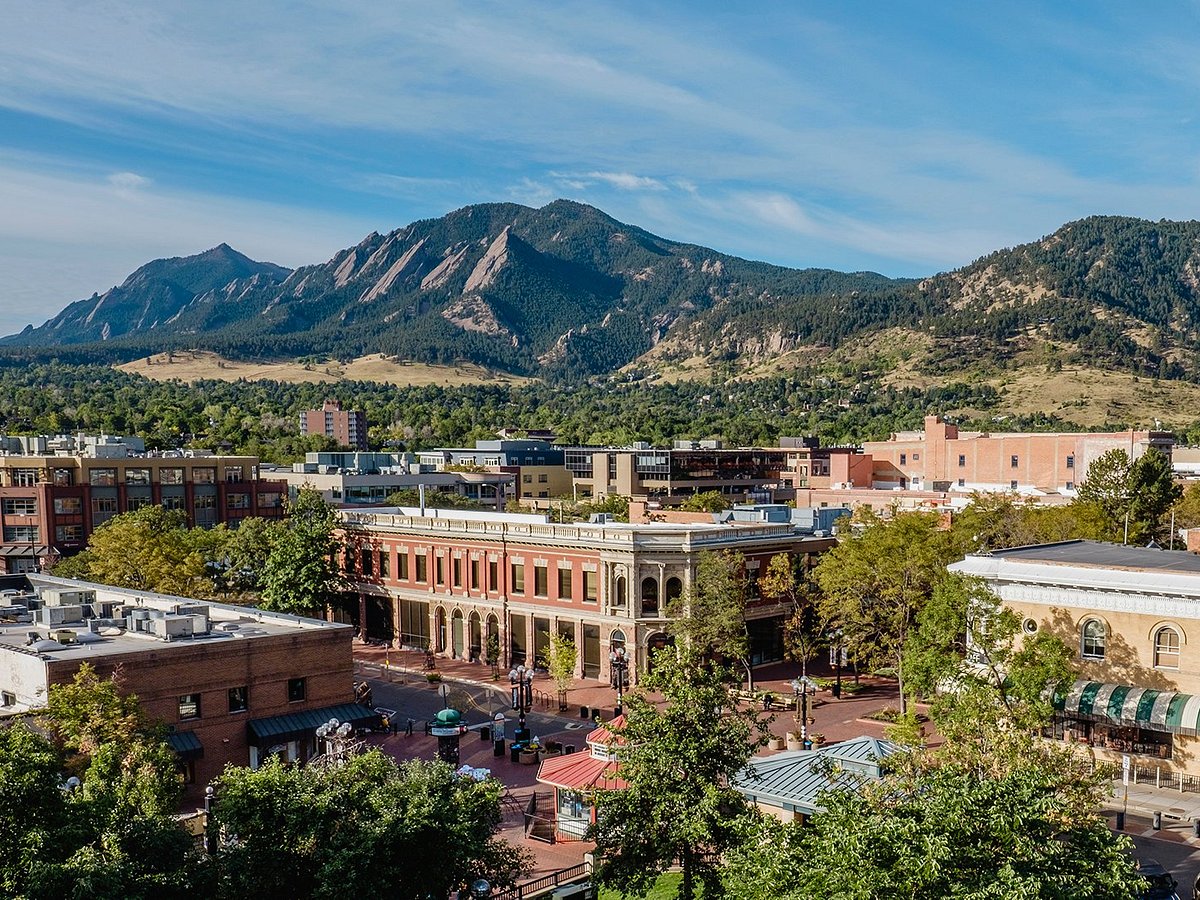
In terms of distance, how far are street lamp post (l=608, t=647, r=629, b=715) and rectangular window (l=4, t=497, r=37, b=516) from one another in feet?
206

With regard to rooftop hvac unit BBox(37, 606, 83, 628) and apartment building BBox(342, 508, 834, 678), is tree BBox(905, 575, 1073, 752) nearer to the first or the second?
apartment building BBox(342, 508, 834, 678)

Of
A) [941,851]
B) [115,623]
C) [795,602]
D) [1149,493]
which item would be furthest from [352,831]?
[1149,493]

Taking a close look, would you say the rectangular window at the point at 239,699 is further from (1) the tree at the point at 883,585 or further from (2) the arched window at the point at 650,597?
(1) the tree at the point at 883,585

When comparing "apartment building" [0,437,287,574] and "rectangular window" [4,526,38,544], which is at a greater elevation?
"apartment building" [0,437,287,574]

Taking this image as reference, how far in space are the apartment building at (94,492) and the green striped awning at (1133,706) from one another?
83.3 m

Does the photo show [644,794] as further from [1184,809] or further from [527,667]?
[527,667]

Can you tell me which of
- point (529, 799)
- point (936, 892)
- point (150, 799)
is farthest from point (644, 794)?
point (529, 799)

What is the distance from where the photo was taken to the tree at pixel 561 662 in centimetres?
5803

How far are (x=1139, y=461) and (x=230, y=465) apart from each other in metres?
83.9

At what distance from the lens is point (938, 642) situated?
145 feet

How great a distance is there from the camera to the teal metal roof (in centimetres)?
3234

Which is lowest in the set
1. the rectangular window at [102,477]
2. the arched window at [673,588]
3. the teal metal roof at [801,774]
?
the teal metal roof at [801,774]

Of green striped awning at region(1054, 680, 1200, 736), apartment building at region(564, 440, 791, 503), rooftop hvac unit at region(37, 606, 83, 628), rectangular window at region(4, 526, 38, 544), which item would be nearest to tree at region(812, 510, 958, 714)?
green striped awning at region(1054, 680, 1200, 736)

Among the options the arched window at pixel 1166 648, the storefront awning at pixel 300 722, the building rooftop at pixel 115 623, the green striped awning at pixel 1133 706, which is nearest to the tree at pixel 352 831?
the storefront awning at pixel 300 722
